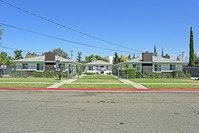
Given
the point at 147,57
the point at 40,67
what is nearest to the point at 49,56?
Result: the point at 40,67

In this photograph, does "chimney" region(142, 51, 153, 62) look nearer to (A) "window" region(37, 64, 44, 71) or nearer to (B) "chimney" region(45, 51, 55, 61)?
(B) "chimney" region(45, 51, 55, 61)

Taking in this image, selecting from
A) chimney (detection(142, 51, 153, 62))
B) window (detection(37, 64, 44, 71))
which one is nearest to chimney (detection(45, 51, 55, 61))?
window (detection(37, 64, 44, 71))

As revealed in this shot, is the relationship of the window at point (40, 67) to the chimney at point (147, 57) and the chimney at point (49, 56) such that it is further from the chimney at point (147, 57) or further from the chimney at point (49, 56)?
the chimney at point (147, 57)

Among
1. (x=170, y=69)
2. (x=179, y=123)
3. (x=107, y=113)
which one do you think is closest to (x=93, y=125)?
(x=107, y=113)

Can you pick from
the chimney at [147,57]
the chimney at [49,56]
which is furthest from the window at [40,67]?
the chimney at [147,57]

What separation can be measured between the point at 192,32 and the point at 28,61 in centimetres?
4466

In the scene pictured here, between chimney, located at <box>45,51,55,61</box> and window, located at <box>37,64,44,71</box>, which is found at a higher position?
chimney, located at <box>45,51,55,61</box>

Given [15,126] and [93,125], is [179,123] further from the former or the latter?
[15,126]

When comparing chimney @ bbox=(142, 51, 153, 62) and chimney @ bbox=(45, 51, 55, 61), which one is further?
chimney @ bbox=(142, 51, 153, 62)

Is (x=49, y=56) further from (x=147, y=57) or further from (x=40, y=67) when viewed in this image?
(x=147, y=57)

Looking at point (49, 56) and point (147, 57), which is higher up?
point (49, 56)

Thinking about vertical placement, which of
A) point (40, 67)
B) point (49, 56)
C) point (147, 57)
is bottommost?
point (40, 67)

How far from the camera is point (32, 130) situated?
432 cm

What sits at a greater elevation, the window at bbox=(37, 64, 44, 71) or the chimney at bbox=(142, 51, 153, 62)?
the chimney at bbox=(142, 51, 153, 62)
